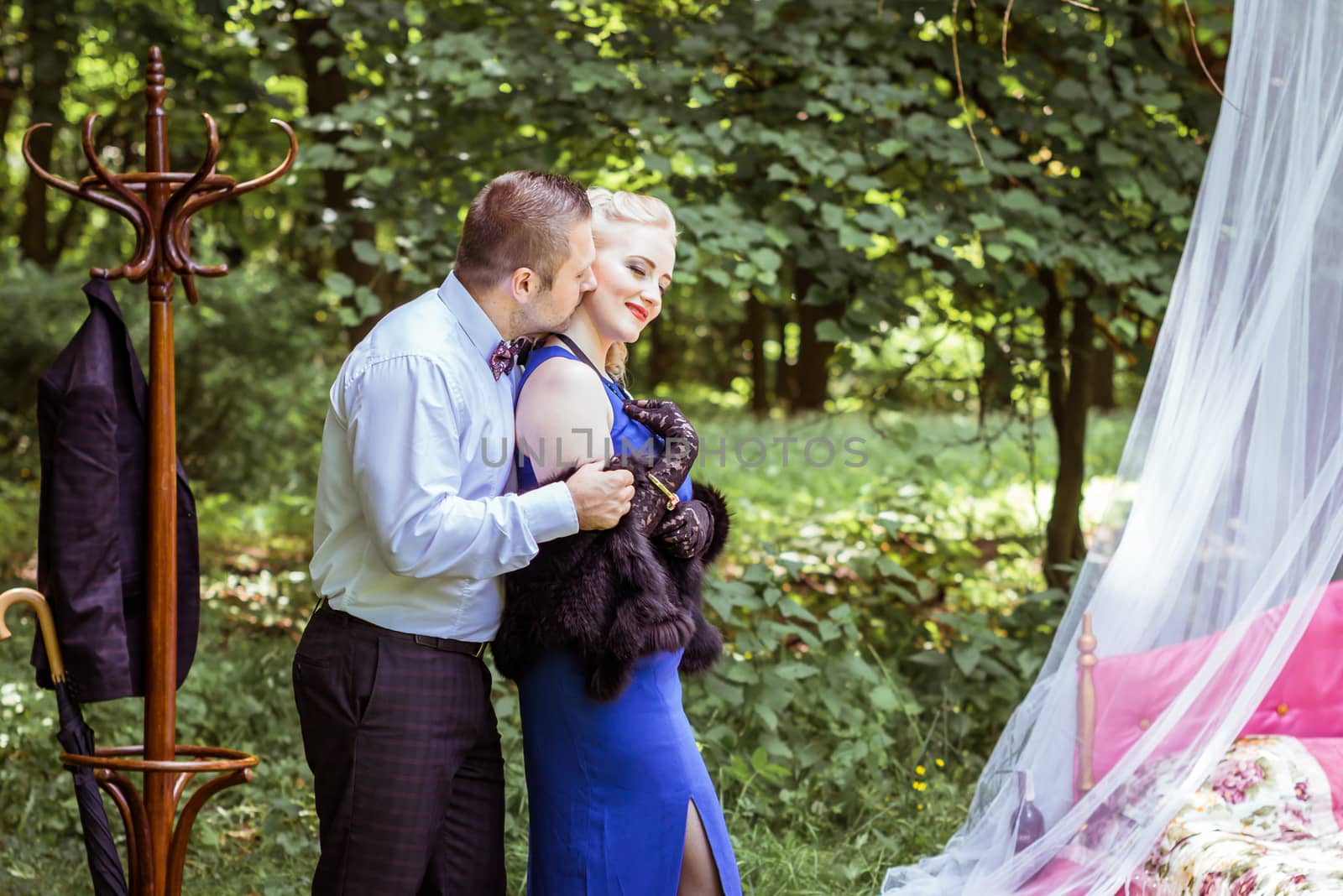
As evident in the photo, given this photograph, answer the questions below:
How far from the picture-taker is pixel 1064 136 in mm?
4426

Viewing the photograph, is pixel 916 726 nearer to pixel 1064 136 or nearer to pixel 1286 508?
pixel 1286 508

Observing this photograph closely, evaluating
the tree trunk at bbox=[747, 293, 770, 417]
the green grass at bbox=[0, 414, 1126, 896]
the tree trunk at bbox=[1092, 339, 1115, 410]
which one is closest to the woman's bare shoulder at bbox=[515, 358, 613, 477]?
the green grass at bbox=[0, 414, 1126, 896]

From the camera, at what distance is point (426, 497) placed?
6.10ft

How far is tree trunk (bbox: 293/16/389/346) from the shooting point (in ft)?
14.9

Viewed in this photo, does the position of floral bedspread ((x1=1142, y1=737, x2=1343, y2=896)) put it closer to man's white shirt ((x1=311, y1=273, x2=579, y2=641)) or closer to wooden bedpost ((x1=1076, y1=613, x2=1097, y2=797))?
wooden bedpost ((x1=1076, y1=613, x2=1097, y2=797))

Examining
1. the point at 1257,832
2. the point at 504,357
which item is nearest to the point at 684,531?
the point at 504,357

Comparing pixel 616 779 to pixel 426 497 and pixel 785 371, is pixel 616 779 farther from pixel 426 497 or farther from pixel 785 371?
pixel 785 371

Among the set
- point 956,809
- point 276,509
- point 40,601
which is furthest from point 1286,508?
point 276,509

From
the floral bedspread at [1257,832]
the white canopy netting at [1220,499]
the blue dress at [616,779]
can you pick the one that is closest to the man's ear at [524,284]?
the blue dress at [616,779]

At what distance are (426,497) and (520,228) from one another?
1.57 ft

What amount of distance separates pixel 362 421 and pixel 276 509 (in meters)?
6.65

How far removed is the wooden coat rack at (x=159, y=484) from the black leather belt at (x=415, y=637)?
39 centimetres

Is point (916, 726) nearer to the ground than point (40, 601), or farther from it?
nearer to the ground

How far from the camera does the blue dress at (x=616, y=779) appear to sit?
2.04 metres
